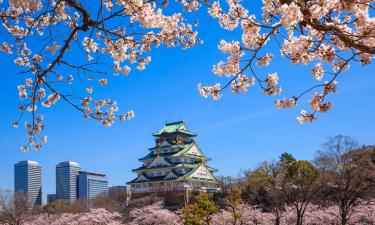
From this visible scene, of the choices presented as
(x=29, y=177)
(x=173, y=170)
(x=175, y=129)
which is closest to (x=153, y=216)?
(x=173, y=170)

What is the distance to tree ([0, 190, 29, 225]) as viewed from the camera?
119ft

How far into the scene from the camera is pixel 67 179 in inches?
5817

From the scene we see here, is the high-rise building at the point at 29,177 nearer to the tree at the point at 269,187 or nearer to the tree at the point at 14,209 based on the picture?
the tree at the point at 14,209

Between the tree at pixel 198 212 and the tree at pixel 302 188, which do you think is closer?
the tree at pixel 302 188

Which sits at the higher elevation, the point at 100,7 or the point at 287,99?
the point at 100,7

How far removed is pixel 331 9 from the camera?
11.2 ft

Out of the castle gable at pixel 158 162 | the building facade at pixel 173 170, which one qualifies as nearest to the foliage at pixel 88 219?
the building facade at pixel 173 170

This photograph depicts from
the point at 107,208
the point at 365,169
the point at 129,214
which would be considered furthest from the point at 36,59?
the point at 107,208

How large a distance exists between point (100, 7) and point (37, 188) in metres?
148

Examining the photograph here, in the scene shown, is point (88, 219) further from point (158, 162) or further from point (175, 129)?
point (175, 129)

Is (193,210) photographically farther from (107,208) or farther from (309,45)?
(309,45)

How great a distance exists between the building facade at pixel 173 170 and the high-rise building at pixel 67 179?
98940mm

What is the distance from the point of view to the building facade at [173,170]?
45.2m

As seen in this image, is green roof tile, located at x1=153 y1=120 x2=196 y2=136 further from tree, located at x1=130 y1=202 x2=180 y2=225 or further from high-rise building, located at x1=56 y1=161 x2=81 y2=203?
high-rise building, located at x1=56 y1=161 x2=81 y2=203
